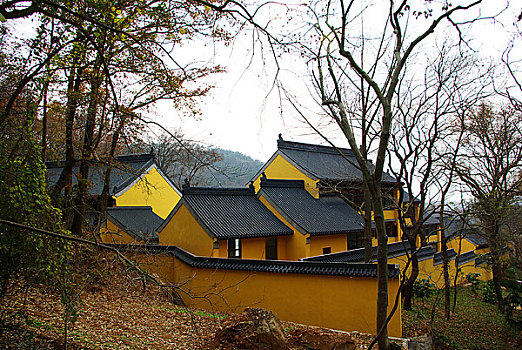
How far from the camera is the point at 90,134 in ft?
27.9

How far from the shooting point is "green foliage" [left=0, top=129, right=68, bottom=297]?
4176 millimetres

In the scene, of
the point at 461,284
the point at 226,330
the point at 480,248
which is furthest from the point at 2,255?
the point at 480,248

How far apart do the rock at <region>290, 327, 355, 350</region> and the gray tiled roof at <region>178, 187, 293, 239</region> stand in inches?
311

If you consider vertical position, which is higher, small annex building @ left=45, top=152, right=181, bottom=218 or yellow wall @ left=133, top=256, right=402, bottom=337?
small annex building @ left=45, top=152, right=181, bottom=218

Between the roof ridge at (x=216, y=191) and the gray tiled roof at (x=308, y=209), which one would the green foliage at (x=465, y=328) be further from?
the roof ridge at (x=216, y=191)

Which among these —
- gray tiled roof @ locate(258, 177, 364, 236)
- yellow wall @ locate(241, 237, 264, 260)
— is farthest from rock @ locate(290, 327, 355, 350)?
gray tiled roof @ locate(258, 177, 364, 236)

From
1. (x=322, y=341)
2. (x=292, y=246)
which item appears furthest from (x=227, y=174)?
(x=292, y=246)

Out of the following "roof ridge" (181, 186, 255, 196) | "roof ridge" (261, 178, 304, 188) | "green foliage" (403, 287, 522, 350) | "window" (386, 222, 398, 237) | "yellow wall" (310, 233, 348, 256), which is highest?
"roof ridge" (261, 178, 304, 188)

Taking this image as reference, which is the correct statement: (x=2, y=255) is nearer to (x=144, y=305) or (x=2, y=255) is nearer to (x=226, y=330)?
(x=226, y=330)

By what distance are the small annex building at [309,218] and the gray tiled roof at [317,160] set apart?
1.10m

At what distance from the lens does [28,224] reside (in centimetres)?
428

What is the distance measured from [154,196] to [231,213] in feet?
21.9

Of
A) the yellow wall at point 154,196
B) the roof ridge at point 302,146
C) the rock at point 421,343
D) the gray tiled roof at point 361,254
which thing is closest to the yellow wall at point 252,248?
the gray tiled roof at point 361,254

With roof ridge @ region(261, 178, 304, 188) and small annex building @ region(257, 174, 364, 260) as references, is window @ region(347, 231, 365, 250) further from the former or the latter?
roof ridge @ region(261, 178, 304, 188)
